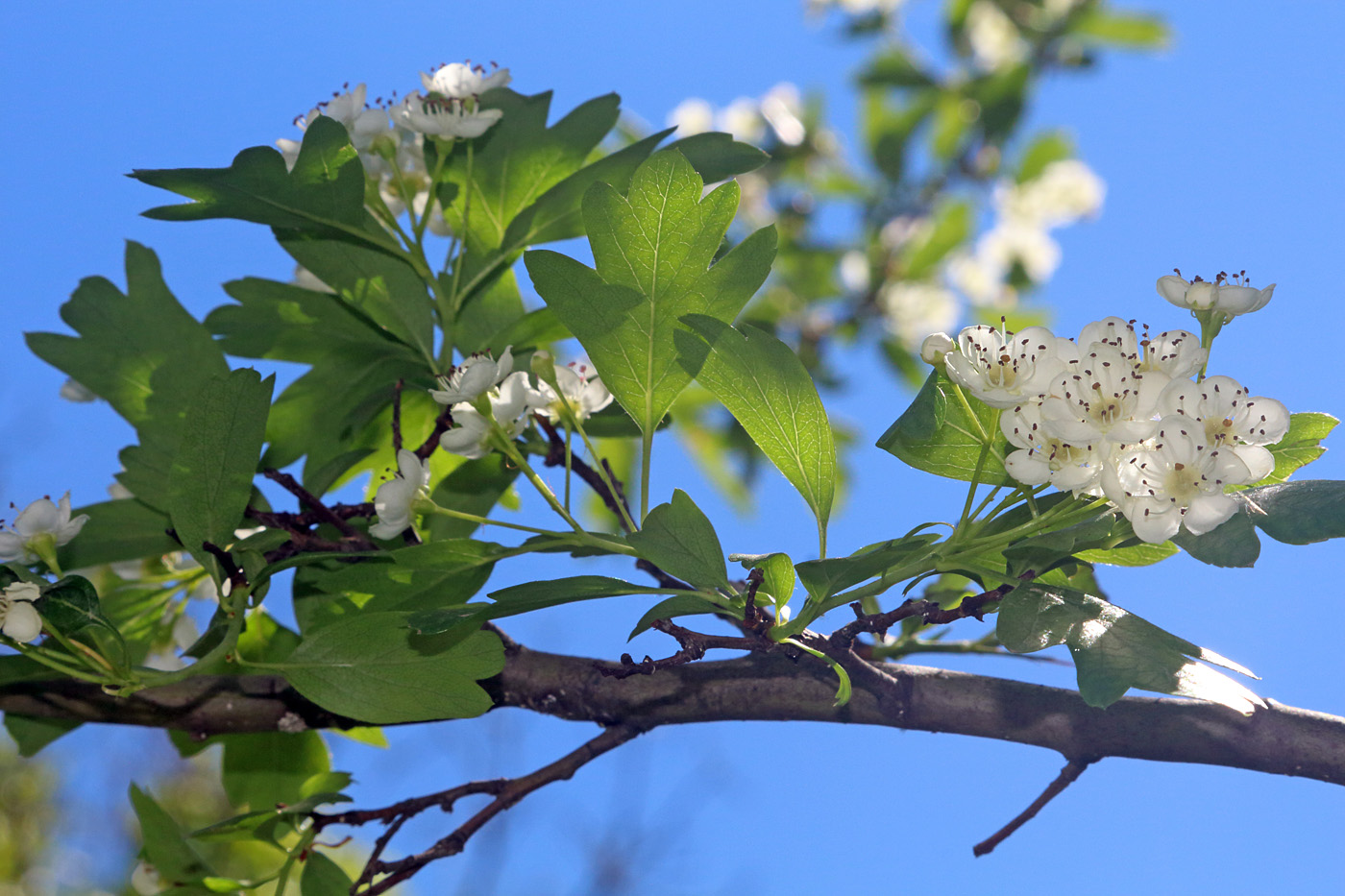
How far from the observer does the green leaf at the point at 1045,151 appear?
1.86m

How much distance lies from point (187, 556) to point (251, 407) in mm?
375

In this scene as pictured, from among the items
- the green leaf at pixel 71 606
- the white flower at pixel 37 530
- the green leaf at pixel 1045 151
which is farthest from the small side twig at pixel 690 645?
the green leaf at pixel 1045 151

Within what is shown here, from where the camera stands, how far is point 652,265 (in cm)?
59

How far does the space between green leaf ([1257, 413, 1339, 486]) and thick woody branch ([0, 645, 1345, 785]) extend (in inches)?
6.6

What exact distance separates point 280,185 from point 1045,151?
5.10 ft

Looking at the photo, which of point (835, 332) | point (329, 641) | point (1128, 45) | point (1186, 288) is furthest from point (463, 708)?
point (1128, 45)

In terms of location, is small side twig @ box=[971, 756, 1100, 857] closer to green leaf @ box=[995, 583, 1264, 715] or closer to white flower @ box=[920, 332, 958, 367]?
green leaf @ box=[995, 583, 1264, 715]

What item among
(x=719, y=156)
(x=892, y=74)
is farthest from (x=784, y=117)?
(x=719, y=156)

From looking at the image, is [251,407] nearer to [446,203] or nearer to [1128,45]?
[446,203]

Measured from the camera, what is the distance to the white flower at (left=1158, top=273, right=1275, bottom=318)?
553 mm

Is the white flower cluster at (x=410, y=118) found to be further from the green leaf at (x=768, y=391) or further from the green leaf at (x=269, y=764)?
the green leaf at (x=269, y=764)

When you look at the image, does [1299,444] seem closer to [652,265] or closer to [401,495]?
[652,265]

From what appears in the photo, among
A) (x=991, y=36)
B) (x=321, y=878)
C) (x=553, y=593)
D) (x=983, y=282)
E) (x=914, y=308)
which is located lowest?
(x=321, y=878)

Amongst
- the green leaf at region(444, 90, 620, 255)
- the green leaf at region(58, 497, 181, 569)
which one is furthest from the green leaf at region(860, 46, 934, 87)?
the green leaf at region(58, 497, 181, 569)
